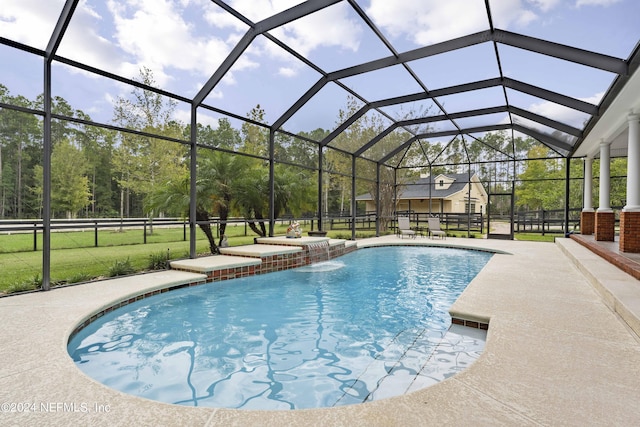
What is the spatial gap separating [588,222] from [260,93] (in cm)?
1032

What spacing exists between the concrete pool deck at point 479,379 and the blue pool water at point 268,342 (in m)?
0.43

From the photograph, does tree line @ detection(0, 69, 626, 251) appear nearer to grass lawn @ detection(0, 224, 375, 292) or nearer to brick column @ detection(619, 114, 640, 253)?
grass lawn @ detection(0, 224, 375, 292)

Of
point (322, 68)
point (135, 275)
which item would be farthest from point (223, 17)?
point (135, 275)

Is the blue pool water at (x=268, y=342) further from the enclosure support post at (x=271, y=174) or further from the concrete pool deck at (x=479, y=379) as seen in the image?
the enclosure support post at (x=271, y=174)

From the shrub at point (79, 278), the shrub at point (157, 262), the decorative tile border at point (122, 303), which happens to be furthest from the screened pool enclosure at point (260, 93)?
the decorative tile border at point (122, 303)

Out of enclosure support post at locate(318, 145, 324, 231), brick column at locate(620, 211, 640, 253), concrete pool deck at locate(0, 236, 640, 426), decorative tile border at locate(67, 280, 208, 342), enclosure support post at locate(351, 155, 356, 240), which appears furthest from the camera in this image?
enclosure support post at locate(351, 155, 356, 240)

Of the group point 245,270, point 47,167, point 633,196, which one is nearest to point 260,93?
point 245,270

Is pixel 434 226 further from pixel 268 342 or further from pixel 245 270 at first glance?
pixel 268 342

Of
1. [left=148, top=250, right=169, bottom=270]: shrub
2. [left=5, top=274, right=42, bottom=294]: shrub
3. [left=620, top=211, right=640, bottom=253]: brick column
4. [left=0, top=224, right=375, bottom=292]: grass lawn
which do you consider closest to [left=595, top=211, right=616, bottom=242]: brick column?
[left=620, top=211, right=640, bottom=253]: brick column

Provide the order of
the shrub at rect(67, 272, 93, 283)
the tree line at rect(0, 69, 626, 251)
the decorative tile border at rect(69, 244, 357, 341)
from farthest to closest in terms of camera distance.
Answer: the shrub at rect(67, 272, 93, 283)
the tree line at rect(0, 69, 626, 251)
the decorative tile border at rect(69, 244, 357, 341)

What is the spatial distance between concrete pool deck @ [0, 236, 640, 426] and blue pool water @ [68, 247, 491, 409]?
17.1 inches

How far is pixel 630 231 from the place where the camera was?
598 centimetres

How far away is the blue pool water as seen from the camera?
251 centimetres

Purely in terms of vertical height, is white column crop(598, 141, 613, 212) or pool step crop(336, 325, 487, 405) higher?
white column crop(598, 141, 613, 212)
